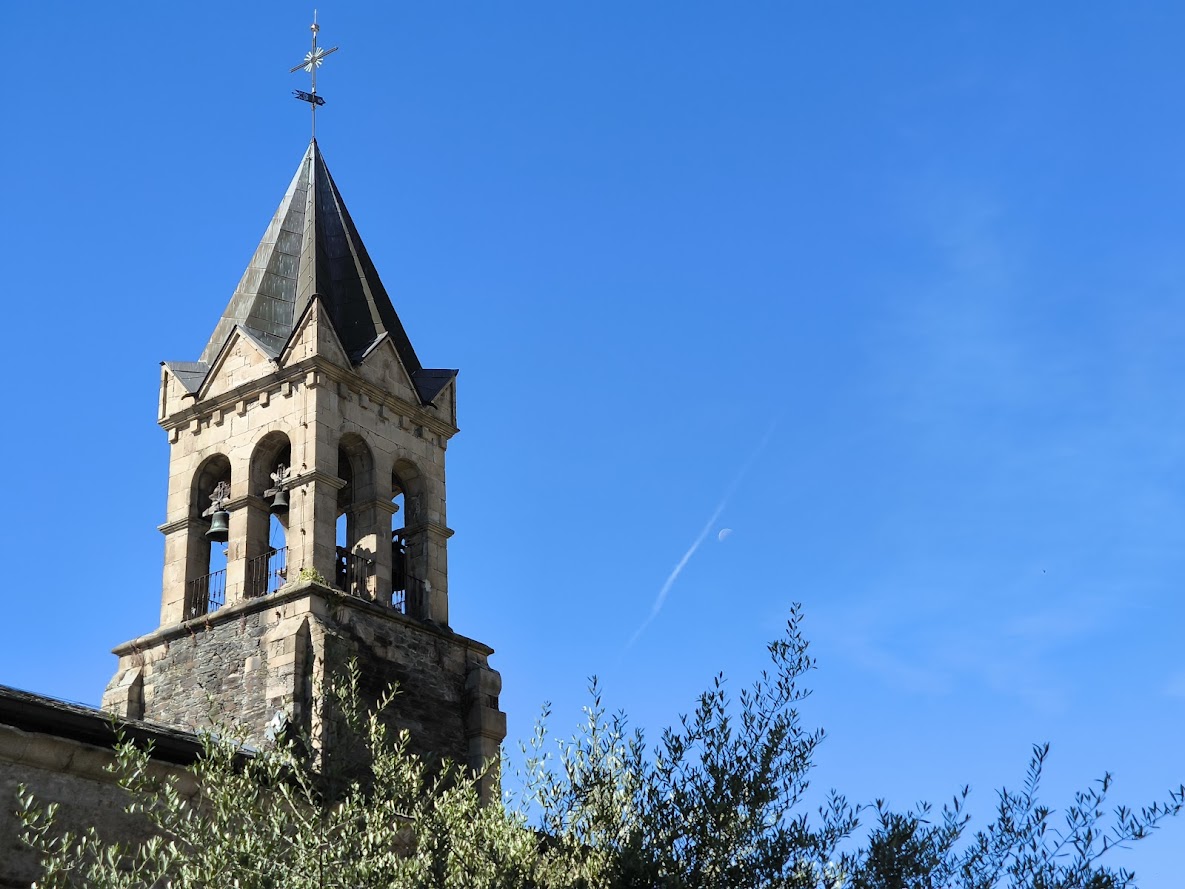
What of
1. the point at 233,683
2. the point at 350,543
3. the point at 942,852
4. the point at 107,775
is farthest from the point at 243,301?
the point at 942,852

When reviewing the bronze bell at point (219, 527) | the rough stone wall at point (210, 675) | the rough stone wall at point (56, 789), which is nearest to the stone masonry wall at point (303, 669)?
the rough stone wall at point (210, 675)

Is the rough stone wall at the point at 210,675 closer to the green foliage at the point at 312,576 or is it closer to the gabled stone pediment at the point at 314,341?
the green foliage at the point at 312,576

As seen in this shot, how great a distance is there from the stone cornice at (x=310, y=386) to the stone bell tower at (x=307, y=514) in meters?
0.02

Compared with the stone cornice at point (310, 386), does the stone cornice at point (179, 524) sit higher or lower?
lower

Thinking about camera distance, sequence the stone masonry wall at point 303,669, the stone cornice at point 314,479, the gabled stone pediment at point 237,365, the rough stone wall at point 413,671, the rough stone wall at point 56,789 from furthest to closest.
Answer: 1. the gabled stone pediment at point 237,365
2. the stone cornice at point 314,479
3. the rough stone wall at point 413,671
4. the stone masonry wall at point 303,669
5. the rough stone wall at point 56,789

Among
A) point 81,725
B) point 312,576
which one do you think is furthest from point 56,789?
point 312,576

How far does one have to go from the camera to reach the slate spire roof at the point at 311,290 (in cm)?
2316

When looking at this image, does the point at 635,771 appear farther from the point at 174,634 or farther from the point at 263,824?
the point at 174,634

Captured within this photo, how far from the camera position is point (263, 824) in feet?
36.2

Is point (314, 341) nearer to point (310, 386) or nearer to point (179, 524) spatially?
point (310, 386)

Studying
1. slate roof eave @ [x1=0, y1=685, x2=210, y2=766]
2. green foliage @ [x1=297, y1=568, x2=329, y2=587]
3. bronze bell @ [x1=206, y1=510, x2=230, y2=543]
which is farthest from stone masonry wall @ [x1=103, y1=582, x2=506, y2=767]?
slate roof eave @ [x1=0, y1=685, x2=210, y2=766]

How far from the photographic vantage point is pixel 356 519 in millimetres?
22078

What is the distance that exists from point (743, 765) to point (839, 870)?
1126 mm

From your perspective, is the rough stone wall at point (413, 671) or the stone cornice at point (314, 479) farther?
the stone cornice at point (314, 479)
